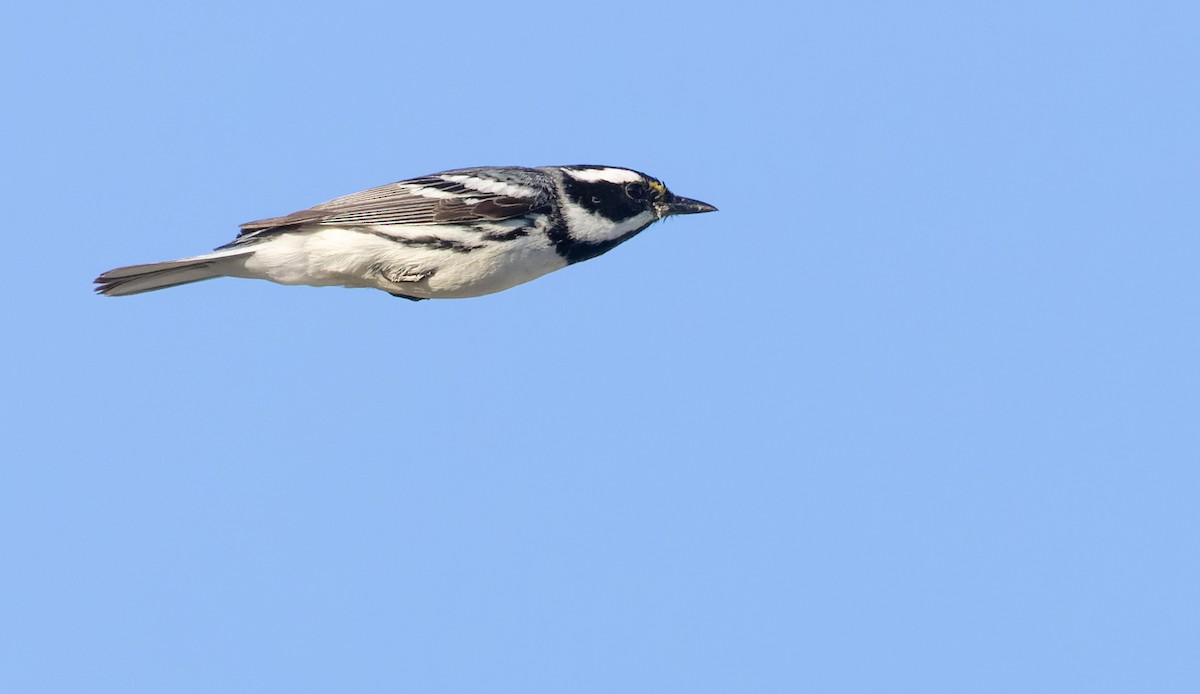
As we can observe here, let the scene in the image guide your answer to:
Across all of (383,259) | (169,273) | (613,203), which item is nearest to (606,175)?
(613,203)

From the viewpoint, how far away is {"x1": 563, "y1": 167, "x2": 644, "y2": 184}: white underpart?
11430 millimetres

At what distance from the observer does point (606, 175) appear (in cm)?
1155

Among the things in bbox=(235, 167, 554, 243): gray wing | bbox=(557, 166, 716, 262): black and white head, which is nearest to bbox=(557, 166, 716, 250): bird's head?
bbox=(557, 166, 716, 262): black and white head

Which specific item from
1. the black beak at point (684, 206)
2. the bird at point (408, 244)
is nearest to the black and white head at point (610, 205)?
the black beak at point (684, 206)

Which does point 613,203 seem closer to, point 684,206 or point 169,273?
point 684,206

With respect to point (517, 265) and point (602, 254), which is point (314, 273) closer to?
point (517, 265)

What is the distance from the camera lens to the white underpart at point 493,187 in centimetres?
1091

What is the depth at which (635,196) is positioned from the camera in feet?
38.2

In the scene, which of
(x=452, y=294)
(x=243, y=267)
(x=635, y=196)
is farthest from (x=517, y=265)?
(x=243, y=267)

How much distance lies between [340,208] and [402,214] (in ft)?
1.58

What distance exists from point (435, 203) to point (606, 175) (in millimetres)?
1519

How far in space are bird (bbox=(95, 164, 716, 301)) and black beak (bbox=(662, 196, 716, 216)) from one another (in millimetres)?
1119

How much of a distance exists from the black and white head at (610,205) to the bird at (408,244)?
0.38 feet

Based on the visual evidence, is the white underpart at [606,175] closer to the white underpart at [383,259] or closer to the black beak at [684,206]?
the black beak at [684,206]
